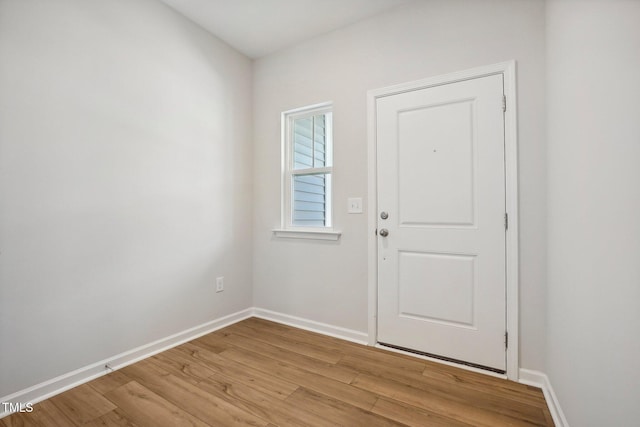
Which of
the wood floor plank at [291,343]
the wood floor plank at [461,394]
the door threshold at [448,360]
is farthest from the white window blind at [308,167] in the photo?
the wood floor plank at [461,394]

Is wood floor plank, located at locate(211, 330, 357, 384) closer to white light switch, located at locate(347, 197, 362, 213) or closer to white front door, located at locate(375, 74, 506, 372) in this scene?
white front door, located at locate(375, 74, 506, 372)

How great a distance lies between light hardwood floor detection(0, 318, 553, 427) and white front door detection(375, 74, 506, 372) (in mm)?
236

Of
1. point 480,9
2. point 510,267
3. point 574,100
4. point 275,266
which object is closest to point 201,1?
point 480,9

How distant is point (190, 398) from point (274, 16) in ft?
9.15

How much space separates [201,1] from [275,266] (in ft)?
7.57

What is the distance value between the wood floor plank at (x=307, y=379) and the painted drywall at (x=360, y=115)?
25.4 inches

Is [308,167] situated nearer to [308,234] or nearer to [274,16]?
[308,234]

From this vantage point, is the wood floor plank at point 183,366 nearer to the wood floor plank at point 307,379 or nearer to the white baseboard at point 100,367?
the white baseboard at point 100,367

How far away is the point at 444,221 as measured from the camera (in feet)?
6.57

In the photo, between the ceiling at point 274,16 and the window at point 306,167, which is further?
the window at point 306,167

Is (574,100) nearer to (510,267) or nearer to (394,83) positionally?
(510,267)

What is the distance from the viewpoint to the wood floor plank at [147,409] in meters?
1.41

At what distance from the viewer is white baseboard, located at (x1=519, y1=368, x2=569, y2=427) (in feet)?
4.50

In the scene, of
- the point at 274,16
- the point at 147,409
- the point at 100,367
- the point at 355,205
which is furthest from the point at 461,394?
the point at 274,16
